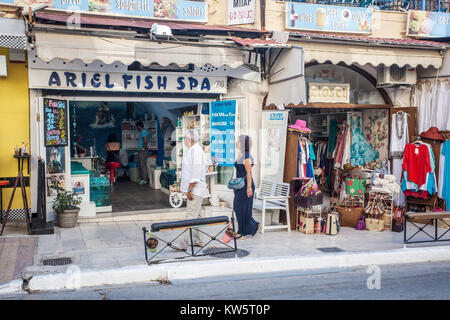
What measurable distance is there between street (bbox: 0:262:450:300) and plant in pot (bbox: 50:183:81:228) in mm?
3544

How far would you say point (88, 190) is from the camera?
10.7m

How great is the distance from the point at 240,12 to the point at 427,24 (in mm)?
4765

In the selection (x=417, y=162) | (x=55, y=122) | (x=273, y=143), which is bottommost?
(x=417, y=162)

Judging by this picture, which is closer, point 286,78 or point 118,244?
point 118,244

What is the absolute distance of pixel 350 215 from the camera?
10.7 metres

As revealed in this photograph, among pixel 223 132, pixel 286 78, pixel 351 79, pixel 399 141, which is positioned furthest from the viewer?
pixel 351 79

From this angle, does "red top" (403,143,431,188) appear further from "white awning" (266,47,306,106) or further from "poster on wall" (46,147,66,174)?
"poster on wall" (46,147,66,174)

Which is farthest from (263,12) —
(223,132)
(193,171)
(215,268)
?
(215,268)

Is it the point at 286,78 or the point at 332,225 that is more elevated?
the point at 286,78

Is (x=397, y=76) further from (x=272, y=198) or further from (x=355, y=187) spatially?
(x=272, y=198)

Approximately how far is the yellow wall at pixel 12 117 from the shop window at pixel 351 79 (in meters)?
6.26

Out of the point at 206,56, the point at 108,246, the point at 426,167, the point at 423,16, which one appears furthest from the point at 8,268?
the point at 423,16

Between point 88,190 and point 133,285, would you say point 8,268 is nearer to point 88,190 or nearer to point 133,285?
point 133,285
